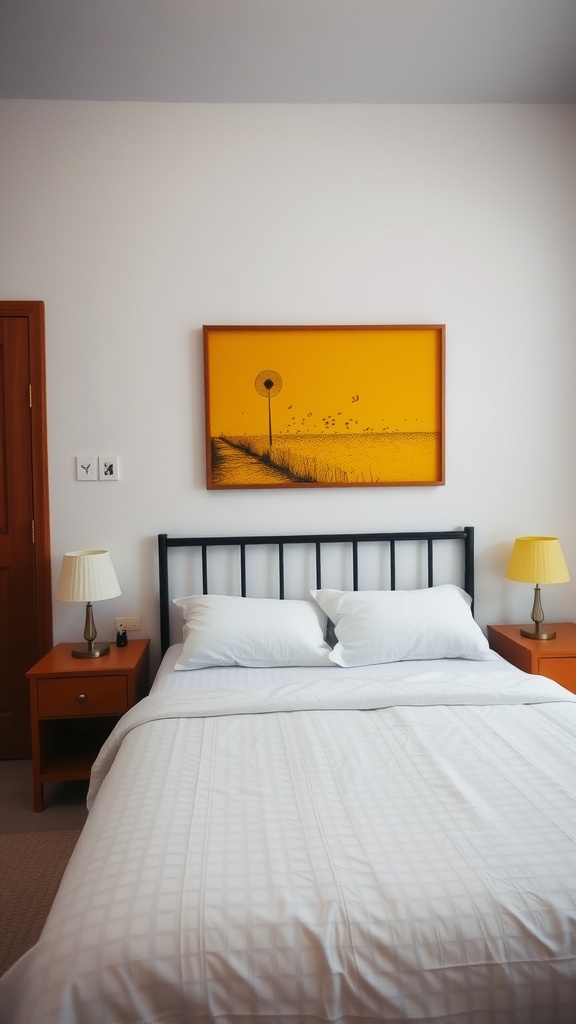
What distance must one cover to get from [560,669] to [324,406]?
145cm

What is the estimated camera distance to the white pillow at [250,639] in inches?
105

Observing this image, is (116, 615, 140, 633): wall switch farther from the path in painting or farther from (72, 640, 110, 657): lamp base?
the path in painting

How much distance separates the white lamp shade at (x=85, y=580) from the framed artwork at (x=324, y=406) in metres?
0.61

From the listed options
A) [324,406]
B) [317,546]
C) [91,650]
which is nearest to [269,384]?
[324,406]

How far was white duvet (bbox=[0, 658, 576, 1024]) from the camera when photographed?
1.16 m

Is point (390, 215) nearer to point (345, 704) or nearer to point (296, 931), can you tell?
point (345, 704)

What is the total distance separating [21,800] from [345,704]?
146cm

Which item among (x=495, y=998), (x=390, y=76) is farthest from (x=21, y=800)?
(x=390, y=76)

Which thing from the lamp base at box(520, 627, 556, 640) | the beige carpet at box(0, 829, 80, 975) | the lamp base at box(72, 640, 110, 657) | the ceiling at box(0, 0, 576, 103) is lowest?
the beige carpet at box(0, 829, 80, 975)

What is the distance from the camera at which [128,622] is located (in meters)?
3.09

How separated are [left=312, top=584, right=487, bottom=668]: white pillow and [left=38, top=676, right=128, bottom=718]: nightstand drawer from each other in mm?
839

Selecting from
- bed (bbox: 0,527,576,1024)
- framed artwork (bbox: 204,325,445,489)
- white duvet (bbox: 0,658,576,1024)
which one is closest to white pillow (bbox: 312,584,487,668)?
bed (bbox: 0,527,576,1024)

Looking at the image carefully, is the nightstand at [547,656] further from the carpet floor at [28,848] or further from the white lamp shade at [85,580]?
the carpet floor at [28,848]

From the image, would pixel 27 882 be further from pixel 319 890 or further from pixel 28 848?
pixel 319 890
